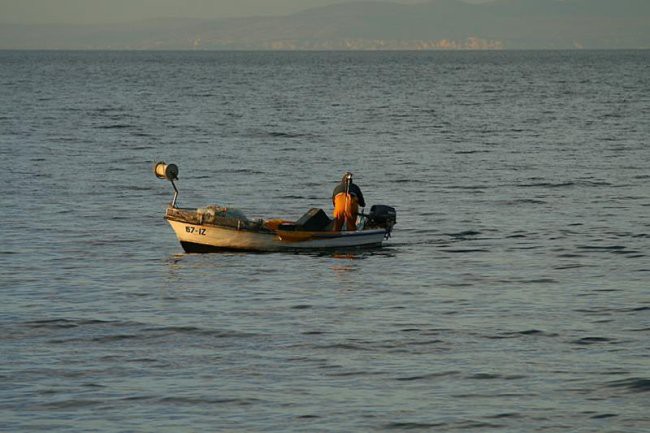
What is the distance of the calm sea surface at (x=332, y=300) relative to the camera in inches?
732

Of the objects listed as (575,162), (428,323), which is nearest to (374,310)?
(428,323)

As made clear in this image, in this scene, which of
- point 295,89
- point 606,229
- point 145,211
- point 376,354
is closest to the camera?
point 376,354

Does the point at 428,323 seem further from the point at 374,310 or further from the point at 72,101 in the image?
the point at 72,101

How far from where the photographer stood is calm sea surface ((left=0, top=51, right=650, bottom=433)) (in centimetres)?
1859

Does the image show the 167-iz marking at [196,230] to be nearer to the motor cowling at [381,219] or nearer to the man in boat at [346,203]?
the man in boat at [346,203]

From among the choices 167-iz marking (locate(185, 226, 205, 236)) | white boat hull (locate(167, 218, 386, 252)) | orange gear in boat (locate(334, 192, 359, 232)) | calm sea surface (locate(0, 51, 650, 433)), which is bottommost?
calm sea surface (locate(0, 51, 650, 433))

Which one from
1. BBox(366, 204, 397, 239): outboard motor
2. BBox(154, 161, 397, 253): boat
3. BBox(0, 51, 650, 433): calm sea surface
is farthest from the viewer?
BBox(366, 204, 397, 239): outboard motor

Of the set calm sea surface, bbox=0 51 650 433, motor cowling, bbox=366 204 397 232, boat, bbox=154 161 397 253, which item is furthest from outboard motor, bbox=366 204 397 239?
calm sea surface, bbox=0 51 650 433

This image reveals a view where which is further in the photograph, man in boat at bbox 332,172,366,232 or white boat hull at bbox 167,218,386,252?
man in boat at bbox 332,172,366,232

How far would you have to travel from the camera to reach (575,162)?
5722 cm

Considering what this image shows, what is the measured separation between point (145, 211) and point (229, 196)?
4.73m

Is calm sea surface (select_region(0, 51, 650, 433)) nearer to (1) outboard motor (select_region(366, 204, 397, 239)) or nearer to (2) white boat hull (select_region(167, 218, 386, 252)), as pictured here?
(2) white boat hull (select_region(167, 218, 386, 252))

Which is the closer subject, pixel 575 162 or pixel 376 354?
pixel 376 354

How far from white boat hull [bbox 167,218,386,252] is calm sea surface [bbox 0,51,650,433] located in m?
0.31
